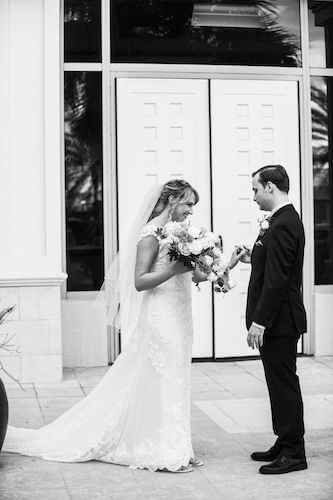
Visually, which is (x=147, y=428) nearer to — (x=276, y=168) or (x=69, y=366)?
(x=276, y=168)

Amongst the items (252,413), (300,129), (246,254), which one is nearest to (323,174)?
(300,129)

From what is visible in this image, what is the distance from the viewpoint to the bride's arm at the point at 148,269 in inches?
223

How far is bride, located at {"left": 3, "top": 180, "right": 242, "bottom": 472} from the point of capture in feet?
18.8

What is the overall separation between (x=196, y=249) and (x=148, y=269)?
0.47m

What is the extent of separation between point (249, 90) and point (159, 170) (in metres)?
1.41

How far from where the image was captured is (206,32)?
983 centimetres

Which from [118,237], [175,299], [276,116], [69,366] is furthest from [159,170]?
[175,299]

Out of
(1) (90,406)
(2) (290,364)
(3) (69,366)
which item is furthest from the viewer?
(3) (69,366)

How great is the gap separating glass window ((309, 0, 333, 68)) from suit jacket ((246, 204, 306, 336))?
4.94 meters

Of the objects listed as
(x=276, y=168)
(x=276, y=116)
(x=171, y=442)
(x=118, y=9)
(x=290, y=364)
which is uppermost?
(x=118, y=9)

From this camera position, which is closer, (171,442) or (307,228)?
(171,442)

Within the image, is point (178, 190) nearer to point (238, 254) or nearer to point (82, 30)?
point (238, 254)

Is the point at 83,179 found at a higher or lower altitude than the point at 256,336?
higher

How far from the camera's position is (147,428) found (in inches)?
228
